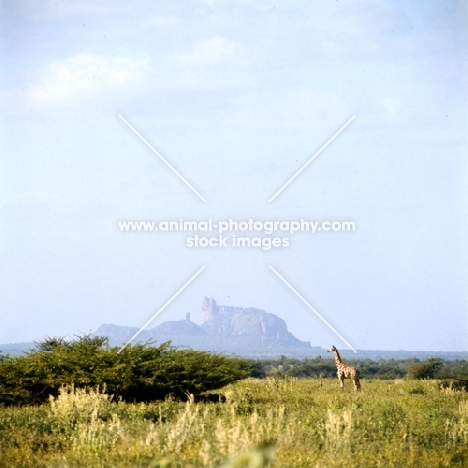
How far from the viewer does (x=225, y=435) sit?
31.5ft

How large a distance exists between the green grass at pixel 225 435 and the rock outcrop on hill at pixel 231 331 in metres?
118

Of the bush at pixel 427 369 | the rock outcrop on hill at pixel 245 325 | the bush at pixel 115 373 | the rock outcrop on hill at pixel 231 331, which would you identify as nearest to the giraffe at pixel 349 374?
the bush at pixel 115 373

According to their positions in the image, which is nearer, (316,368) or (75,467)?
(75,467)

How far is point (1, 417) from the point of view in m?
13.5

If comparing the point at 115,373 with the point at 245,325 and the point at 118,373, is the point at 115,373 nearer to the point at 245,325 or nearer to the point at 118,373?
the point at 118,373

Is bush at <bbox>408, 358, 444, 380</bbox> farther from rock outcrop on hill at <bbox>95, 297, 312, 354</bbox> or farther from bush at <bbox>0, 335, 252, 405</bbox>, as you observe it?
rock outcrop on hill at <bbox>95, 297, 312, 354</bbox>

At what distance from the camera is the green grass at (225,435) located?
9430 millimetres

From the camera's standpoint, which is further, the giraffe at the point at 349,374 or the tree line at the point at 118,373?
the giraffe at the point at 349,374

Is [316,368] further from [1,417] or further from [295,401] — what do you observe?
[1,417]

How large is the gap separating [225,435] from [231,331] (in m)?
148

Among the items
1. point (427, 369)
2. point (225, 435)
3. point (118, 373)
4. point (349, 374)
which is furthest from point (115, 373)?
point (427, 369)

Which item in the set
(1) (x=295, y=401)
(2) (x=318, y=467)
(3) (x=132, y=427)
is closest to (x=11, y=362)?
(1) (x=295, y=401)

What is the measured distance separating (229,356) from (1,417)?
7165mm

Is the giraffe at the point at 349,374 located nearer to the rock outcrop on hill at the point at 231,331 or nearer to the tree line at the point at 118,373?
the tree line at the point at 118,373
